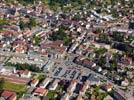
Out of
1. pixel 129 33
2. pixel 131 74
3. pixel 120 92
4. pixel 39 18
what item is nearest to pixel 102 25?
pixel 129 33

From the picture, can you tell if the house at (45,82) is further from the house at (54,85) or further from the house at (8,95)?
the house at (8,95)

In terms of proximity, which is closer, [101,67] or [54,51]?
[101,67]

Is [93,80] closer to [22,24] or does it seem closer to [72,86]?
[72,86]

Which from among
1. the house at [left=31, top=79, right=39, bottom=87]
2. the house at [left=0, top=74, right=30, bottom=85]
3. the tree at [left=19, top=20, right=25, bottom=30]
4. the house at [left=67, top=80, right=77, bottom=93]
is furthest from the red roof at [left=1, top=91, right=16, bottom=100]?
the tree at [left=19, top=20, right=25, bottom=30]

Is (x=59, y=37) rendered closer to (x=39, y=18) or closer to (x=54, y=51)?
(x=54, y=51)

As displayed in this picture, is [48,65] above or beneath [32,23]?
beneath

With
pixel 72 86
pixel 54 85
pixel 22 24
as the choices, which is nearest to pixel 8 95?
pixel 54 85

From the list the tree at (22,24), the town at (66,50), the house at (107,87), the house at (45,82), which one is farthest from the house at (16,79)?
the tree at (22,24)
